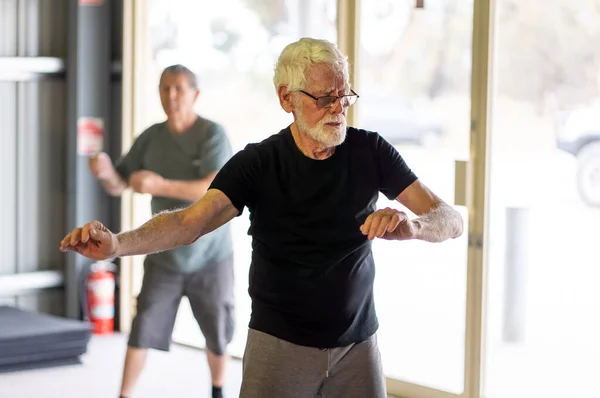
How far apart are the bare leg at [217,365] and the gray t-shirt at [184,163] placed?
0.39 meters

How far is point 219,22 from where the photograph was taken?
19.4 feet

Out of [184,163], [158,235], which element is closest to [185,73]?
[184,163]

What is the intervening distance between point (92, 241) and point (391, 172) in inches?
30.0

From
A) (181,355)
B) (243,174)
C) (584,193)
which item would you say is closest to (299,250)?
(243,174)

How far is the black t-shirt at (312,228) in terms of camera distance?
8.36 ft

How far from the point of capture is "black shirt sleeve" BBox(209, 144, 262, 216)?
8.41ft

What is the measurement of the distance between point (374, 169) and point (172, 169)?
6.78 ft

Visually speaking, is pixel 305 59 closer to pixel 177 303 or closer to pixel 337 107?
pixel 337 107

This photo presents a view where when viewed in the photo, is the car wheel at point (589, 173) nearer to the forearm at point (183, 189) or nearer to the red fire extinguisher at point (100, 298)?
the forearm at point (183, 189)

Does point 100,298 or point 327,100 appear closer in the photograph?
point 327,100

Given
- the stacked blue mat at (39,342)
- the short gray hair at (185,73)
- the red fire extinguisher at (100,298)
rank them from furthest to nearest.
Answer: the red fire extinguisher at (100,298), the stacked blue mat at (39,342), the short gray hair at (185,73)

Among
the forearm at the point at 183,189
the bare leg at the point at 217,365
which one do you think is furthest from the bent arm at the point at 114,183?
the bare leg at the point at 217,365

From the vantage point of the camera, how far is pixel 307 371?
100 inches

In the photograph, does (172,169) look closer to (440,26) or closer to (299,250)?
(440,26)
